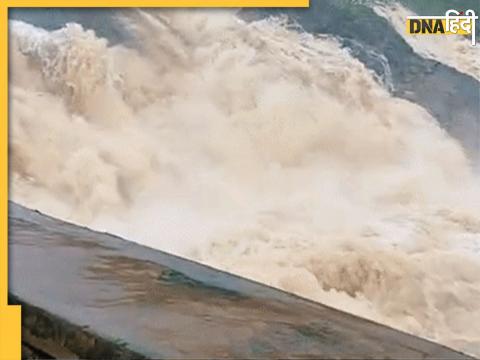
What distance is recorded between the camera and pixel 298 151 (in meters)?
1.98

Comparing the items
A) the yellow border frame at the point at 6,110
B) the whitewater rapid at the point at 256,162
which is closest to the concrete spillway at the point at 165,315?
the yellow border frame at the point at 6,110

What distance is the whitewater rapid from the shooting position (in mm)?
1784

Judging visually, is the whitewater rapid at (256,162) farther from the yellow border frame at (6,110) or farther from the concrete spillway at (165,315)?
the concrete spillway at (165,315)

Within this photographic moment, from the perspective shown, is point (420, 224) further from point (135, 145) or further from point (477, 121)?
point (135, 145)

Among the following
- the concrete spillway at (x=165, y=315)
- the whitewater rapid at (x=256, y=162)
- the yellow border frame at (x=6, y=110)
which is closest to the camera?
the concrete spillway at (x=165, y=315)

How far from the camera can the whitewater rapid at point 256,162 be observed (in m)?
1.78

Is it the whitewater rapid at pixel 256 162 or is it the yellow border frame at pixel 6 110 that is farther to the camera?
the whitewater rapid at pixel 256 162

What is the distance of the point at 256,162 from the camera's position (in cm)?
196

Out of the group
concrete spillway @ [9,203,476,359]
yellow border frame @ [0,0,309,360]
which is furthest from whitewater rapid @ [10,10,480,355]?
concrete spillway @ [9,203,476,359]

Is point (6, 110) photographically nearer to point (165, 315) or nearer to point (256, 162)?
point (256, 162)

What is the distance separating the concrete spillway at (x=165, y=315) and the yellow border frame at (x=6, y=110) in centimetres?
1

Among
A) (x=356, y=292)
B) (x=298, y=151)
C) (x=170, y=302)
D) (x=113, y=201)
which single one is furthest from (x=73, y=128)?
(x=170, y=302)

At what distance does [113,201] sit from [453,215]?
89 cm

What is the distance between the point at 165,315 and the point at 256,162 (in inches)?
50.0
